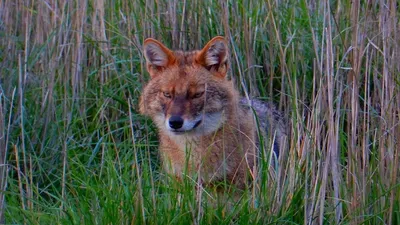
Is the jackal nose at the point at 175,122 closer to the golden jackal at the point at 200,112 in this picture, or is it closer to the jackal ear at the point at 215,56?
the golden jackal at the point at 200,112

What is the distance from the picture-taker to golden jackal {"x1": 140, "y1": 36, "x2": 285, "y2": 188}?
4.99m

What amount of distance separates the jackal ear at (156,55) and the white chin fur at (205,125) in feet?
1.48

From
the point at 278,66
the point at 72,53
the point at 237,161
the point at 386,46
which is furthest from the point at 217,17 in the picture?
the point at 386,46

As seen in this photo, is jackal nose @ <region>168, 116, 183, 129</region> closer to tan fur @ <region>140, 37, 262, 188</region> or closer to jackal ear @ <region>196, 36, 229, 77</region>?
tan fur @ <region>140, 37, 262, 188</region>

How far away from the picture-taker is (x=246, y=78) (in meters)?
5.70

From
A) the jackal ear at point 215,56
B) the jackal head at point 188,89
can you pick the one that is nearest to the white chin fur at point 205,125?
the jackal head at point 188,89

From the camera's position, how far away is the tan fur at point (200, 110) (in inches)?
197

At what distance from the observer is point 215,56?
524 cm

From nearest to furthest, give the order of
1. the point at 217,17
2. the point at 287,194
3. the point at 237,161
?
the point at 287,194 → the point at 237,161 → the point at 217,17

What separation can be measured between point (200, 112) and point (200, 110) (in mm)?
15

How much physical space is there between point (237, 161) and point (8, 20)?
7.25 ft

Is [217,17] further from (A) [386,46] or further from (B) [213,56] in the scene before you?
(A) [386,46]

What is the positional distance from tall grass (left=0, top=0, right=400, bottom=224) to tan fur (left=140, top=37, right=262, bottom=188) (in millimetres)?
180

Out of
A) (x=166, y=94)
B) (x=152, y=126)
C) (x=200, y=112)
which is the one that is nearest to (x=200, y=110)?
(x=200, y=112)
